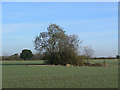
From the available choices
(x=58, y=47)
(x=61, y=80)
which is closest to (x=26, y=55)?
(x=58, y=47)

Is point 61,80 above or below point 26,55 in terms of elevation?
below

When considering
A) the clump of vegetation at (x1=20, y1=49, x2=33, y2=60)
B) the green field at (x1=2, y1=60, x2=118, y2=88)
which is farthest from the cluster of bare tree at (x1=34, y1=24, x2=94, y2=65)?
the clump of vegetation at (x1=20, y1=49, x2=33, y2=60)

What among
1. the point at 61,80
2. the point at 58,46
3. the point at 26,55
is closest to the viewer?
the point at 61,80

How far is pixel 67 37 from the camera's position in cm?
4931

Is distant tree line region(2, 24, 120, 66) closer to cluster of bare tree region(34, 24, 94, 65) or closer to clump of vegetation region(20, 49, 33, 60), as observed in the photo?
cluster of bare tree region(34, 24, 94, 65)

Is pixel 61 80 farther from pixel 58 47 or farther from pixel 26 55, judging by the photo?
pixel 26 55

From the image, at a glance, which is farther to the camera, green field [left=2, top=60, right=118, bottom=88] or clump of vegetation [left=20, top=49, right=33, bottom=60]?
clump of vegetation [left=20, top=49, right=33, bottom=60]

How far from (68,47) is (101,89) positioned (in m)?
37.1

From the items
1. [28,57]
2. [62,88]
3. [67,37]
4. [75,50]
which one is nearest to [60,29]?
[67,37]

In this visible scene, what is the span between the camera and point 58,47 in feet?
161

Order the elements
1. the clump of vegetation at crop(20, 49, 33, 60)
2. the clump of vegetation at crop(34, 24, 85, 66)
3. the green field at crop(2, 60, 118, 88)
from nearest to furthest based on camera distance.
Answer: the green field at crop(2, 60, 118, 88) < the clump of vegetation at crop(34, 24, 85, 66) < the clump of vegetation at crop(20, 49, 33, 60)

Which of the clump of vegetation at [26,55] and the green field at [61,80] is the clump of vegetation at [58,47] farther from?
the clump of vegetation at [26,55]

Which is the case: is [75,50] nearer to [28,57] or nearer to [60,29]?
[60,29]

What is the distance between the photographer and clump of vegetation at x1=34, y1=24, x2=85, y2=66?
4866cm
